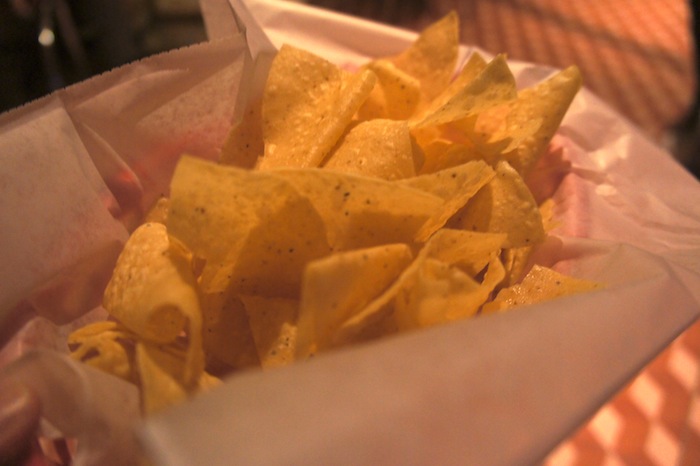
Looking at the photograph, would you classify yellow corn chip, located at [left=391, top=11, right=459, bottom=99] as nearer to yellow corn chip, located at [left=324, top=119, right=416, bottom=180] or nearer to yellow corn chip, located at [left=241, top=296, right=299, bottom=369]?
yellow corn chip, located at [left=324, top=119, right=416, bottom=180]

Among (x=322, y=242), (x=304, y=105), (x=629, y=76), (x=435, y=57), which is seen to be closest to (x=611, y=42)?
(x=629, y=76)

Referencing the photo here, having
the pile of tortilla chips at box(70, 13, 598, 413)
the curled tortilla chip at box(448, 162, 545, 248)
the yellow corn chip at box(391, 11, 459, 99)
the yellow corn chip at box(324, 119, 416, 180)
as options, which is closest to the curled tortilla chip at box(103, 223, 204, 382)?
the pile of tortilla chips at box(70, 13, 598, 413)

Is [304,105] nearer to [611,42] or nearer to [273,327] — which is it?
Answer: [273,327]

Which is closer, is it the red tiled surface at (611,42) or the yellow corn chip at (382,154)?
the yellow corn chip at (382,154)

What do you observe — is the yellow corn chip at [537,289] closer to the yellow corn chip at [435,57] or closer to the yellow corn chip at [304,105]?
the yellow corn chip at [304,105]

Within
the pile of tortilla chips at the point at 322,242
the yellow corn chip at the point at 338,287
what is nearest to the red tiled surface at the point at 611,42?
the pile of tortilla chips at the point at 322,242

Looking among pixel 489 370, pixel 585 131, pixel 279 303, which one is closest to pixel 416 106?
pixel 585 131
